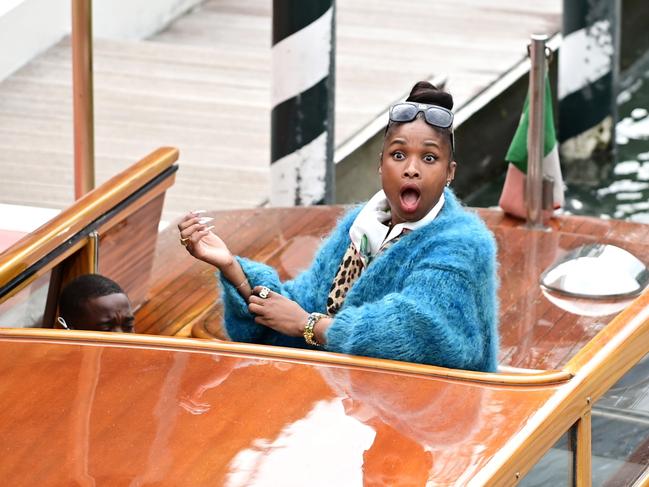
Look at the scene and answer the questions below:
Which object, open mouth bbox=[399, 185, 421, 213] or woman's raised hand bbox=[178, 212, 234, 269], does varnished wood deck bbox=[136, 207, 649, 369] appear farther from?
open mouth bbox=[399, 185, 421, 213]

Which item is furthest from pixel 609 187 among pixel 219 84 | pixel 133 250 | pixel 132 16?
pixel 133 250

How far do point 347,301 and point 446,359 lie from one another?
27 cm

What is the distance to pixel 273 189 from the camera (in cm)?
623

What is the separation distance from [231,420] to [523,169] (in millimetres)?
2636

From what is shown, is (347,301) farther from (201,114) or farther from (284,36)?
(201,114)

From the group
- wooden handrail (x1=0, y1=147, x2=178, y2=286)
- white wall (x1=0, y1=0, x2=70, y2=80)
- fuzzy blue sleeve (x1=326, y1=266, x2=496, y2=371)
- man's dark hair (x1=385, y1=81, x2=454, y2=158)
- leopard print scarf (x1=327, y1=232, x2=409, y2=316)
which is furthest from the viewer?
white wall (x1=0, y1=0, x2=70, y2=80)

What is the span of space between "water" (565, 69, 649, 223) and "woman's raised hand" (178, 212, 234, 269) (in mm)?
4676

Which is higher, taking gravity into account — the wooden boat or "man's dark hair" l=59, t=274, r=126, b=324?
the wooden boat

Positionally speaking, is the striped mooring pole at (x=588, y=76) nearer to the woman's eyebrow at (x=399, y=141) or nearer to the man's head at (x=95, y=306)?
the man's head at (x=95, y=306)

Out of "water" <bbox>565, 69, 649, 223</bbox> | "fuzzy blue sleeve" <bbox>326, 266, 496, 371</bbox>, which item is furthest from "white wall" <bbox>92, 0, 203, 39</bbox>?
"fuzzy blue sleeve" <bbox>326, 266, 496, 371</bbox>

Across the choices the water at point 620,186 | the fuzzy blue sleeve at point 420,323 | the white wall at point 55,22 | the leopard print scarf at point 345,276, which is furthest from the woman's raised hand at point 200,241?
the water at point 620,186

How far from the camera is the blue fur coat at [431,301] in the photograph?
2.99 meters

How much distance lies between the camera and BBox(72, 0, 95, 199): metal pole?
4023 mm

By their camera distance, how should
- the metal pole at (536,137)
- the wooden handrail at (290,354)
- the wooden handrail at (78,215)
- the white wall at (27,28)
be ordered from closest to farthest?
1. the wooden handrail at (290,354)
2. the wooden handrail at (78,215)
3. the metal pole at (536,137)
4. the white wall at (27,28)
